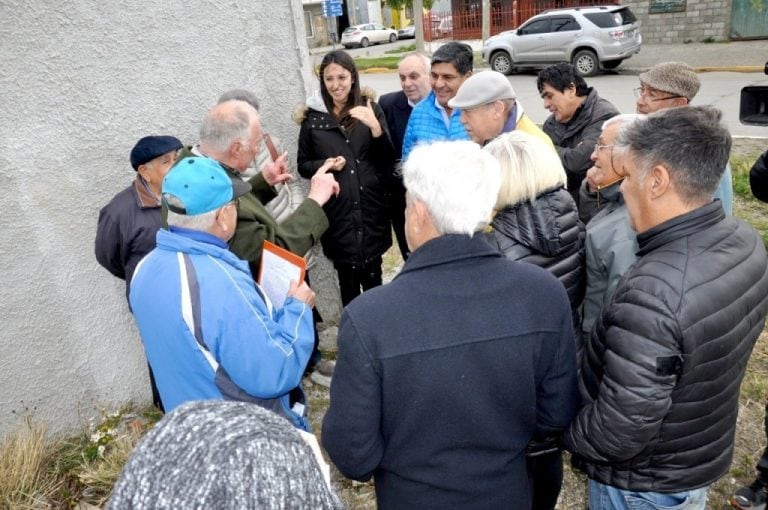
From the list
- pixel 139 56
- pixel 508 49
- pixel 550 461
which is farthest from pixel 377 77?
pixel 550 461

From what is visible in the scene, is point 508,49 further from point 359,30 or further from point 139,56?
point 359,30

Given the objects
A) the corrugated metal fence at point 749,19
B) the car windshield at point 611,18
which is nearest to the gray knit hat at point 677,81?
the car windshield at point 611,18

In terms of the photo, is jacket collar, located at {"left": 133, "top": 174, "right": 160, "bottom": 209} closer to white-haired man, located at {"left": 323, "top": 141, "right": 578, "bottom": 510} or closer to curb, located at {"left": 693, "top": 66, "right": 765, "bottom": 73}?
white-haired man, located at {"left": 323, "top": 141, "right": 578, "bottom": 510}

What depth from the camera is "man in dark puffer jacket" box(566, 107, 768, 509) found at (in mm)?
1597

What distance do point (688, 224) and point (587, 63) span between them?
1528cm

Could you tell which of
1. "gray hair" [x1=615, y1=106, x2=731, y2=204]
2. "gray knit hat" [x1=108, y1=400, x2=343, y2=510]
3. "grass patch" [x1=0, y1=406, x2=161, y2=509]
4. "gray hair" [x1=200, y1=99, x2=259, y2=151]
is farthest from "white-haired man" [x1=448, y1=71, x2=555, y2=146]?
"grass patch" [x1=0, y1=406, x2=161, y2=509]

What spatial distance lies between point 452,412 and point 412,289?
1.20 ft

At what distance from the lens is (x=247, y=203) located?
267cm

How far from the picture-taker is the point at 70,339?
3316mm

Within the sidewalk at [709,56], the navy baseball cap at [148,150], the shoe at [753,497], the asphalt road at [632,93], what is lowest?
the shoe at [753,497]

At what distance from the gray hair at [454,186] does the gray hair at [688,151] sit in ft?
1.61

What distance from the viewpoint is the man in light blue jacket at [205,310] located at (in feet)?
6.07

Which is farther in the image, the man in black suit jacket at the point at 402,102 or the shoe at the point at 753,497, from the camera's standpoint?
the man in black suit jacket at the point at 402,102

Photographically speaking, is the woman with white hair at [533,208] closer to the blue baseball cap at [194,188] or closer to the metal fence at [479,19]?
the blue baseball cap at [194,188]
